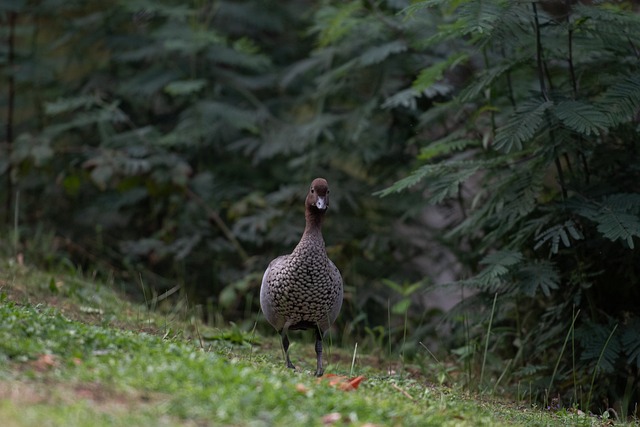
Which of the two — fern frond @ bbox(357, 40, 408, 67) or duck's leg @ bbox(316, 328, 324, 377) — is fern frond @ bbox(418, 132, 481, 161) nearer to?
fern frond @ bbox(357, 40, 408, 67)

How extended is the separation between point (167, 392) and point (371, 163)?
5.66 m

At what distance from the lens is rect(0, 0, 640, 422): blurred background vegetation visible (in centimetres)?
610

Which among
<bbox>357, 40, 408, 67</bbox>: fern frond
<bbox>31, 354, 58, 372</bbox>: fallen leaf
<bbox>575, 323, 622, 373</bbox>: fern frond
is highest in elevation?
<bbox>357, 40, 408, 67</bbox>: fern frond

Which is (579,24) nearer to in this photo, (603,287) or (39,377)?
(603,287)

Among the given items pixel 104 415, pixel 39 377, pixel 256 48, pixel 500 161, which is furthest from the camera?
pixel 256 48

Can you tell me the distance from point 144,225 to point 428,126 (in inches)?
153

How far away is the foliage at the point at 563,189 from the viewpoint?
19.0ft

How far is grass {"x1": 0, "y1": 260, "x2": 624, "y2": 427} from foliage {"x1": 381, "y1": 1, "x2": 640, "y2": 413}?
42.3 inches

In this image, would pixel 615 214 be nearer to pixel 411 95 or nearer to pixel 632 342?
pixel 632 342

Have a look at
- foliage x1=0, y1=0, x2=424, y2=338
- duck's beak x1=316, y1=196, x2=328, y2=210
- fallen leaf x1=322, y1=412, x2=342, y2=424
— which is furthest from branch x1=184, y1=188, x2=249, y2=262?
fallen leaf x1=322, y1=412, x2=342, y2=424

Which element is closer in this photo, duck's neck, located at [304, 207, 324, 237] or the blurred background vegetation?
duck's neck, located at [304, 207, 324, 237]

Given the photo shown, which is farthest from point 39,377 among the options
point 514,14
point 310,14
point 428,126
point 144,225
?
point 310,14

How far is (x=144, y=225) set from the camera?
10172mm

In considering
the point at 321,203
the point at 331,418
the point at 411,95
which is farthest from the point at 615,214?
the point at 331,418
